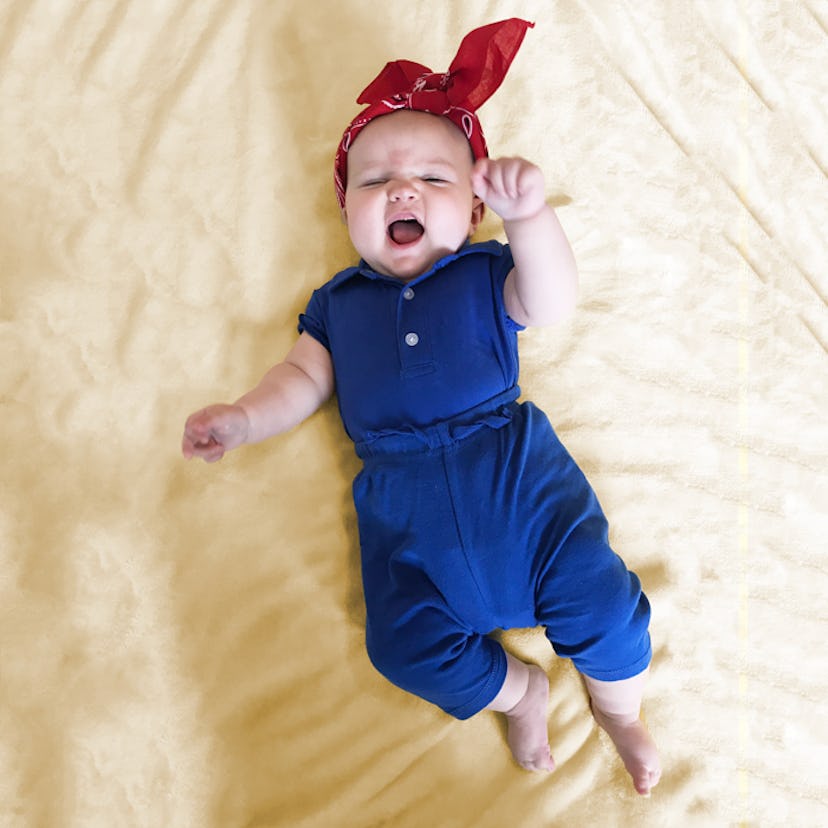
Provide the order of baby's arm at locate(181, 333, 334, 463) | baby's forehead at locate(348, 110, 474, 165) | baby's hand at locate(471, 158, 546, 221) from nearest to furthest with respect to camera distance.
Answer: baby's hand at locate(471, 158, 546, 221) < baby's arm at locate(181, 333, 334, 463) < baby's forehead at locate(348, 110, 474, 165)

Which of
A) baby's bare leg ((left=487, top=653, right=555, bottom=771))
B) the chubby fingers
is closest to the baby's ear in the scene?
the chubby fingers

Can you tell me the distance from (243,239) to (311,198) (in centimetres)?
13

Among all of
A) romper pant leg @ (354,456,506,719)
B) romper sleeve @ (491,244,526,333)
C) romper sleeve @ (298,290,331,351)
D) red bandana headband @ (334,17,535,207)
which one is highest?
red bandana headband @ (334,17,535,207)

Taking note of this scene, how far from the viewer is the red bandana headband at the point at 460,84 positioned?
3.51ft

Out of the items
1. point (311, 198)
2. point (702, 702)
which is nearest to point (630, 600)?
point (702, 702)

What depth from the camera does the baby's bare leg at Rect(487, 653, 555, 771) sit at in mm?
1068

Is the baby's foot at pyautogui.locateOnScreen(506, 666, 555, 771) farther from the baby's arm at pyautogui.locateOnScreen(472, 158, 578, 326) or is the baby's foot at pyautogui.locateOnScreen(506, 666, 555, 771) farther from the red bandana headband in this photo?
the red bandana headband

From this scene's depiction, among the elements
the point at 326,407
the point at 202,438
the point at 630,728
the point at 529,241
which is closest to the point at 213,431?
the point at 202,438

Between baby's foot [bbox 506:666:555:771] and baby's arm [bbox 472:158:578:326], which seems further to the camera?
baby's foot [bbox 506:666:555:771]

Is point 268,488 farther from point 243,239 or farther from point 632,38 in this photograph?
point 632,38

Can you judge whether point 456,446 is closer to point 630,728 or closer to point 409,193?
point 409,193

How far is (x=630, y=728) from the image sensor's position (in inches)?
42.6

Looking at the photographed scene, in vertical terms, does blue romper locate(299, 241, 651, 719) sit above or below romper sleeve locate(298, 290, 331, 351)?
below

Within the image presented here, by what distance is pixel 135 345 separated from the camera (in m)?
1.17
